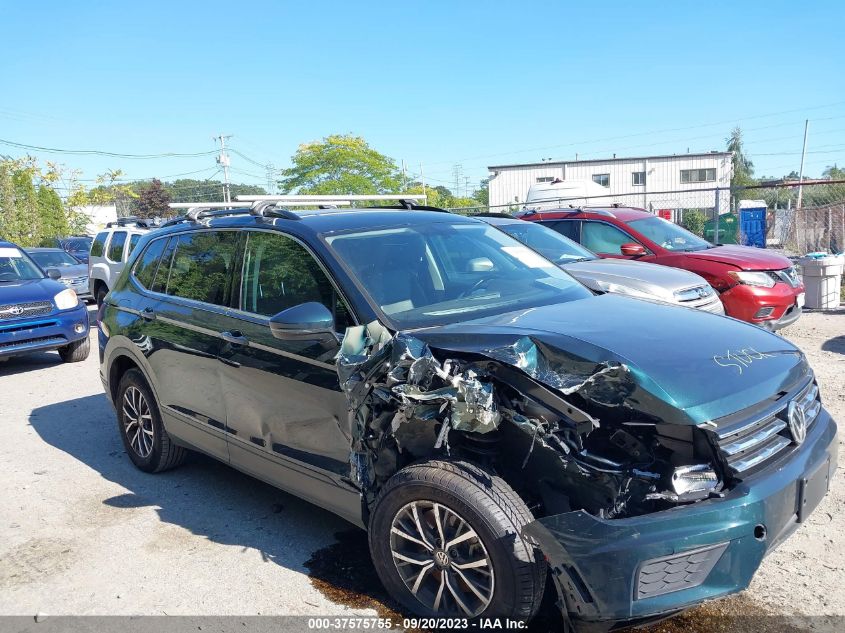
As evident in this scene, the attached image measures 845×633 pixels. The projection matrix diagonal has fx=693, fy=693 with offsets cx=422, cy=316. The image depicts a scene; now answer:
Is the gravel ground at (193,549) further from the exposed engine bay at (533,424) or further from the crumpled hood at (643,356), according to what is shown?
the crumpled hood at (643,356)

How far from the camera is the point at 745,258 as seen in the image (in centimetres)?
862

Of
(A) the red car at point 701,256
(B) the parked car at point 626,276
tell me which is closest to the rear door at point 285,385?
(B) the parked car at point 626,276

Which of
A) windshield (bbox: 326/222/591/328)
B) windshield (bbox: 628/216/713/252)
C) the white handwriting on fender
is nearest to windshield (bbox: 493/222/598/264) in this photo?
windshield (bbox: 628/216/713/252)

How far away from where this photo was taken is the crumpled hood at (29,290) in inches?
355

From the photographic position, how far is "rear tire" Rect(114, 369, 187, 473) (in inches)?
197

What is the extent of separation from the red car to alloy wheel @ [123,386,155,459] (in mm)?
6157

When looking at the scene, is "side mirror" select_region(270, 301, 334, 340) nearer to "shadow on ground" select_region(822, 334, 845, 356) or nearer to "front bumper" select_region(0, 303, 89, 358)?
"shadow on ground" select_region(822, 334, 845, 356)

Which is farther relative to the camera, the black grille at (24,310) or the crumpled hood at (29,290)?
the crumpled hood at (29,290)

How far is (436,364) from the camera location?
2.93m

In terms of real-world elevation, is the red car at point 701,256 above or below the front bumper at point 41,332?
above

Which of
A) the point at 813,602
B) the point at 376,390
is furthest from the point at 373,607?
the point at 813,602

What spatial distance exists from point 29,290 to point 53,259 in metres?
8.59

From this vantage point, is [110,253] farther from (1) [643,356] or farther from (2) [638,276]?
(1) [643,356]

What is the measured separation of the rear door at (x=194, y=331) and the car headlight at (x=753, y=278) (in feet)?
20.9
